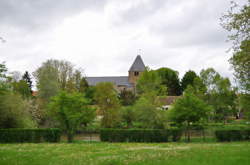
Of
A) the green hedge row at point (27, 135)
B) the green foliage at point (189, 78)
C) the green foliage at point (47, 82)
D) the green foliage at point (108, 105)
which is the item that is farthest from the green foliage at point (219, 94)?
the green hedge row at point (27, 135)

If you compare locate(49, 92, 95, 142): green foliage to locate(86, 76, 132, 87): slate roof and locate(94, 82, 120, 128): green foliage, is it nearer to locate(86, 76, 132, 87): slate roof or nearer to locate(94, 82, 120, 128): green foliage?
locate(94, 82, 120, 128): green foliage

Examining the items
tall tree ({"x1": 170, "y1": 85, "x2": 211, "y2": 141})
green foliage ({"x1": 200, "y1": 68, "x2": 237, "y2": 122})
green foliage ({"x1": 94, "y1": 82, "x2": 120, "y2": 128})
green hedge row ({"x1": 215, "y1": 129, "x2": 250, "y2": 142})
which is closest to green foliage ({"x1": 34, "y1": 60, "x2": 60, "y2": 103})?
green foliage ({"x1": 94, "y1": 82, "x2": 120, "y2": 128})

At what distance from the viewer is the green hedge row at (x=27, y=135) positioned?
28156mm

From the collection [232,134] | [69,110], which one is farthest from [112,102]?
[232,134]

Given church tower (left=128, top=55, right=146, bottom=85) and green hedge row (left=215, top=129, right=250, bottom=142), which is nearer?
green hedge row (left=215, top=129, right=250, bottom=142)

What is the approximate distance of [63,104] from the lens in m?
30.0

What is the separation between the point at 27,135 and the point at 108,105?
17.5 m

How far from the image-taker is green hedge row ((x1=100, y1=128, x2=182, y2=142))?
1156 inches

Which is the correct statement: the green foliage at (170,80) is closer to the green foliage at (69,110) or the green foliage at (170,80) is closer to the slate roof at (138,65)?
the slate roof at (138,65)

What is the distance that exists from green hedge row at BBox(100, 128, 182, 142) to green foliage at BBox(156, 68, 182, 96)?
54.8 metres

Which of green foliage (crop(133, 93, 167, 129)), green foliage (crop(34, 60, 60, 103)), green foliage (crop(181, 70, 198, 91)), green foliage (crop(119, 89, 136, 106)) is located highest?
green foliage (crop(181, 70, 198, 91))

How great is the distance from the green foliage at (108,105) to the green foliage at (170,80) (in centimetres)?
4254

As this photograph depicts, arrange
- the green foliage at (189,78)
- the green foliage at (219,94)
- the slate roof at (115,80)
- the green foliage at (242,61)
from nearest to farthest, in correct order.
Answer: the green foliage at (242,61) < the green foliage at (219,94) < the green foliage at (189,78) < the slate roof at (115,80)

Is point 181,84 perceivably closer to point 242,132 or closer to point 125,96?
point 125,96
